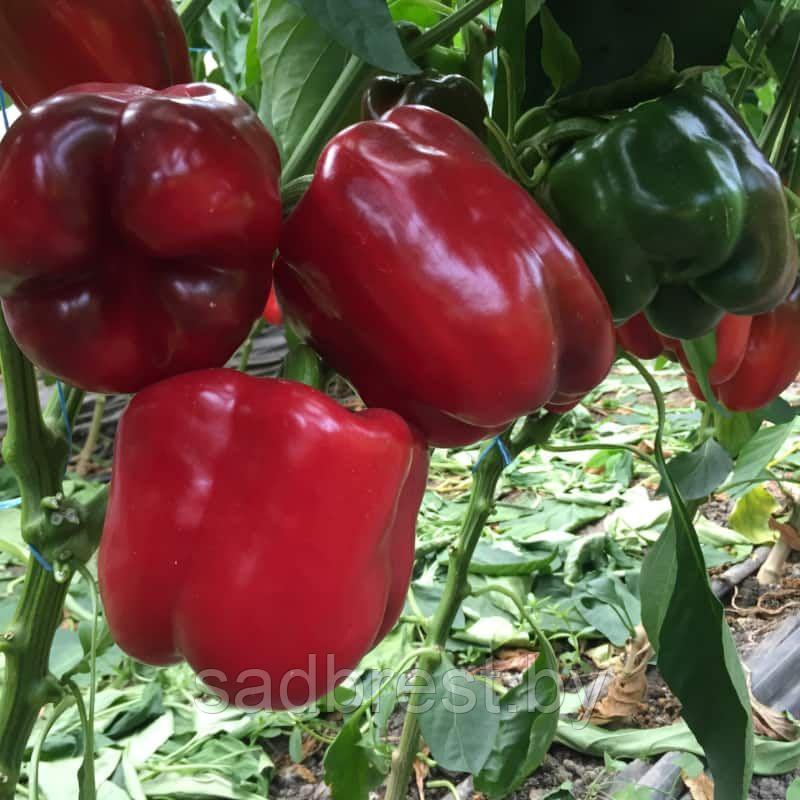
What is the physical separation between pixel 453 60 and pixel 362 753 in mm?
690

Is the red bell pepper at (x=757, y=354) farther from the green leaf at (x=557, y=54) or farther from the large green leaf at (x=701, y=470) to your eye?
the green leaf at (x=557, y=54)

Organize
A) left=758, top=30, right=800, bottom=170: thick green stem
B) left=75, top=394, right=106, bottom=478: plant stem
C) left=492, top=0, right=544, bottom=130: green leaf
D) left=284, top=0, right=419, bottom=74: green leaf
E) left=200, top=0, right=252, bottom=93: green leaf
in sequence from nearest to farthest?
left=284, top=0, right=419, bottom=74: green leaf → left=492, top=0, right=544, bottom=130: green leaf → left=758, top=30, right=800, bottom=170: thick green stem → left=200, top=0, right=252, bottom=93: green leaf → left=75, top=394, right=106, bottom=478: plant stem

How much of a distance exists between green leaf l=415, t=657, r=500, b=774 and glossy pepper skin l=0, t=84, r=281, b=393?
0.56m

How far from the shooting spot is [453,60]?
652mm

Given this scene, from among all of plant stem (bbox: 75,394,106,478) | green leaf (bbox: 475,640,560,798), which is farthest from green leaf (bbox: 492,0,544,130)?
plant stem (bbox: 75,394,106,478)

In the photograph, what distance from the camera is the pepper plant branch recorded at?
52 cm

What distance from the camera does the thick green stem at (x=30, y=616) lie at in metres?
0.50

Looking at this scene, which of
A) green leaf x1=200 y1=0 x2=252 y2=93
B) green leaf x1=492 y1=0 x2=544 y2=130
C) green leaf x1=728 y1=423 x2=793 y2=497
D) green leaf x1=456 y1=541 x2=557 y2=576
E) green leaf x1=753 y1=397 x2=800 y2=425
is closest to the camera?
green leaf x1=492 y1=0 x2=544 y2=130

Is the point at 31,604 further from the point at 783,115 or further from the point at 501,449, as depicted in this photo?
the point at 783,115

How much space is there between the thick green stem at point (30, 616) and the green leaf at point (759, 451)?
946mm

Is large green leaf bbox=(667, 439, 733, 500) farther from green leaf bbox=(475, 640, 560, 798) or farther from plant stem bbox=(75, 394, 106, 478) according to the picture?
plant stem bbox=(75, 394, 106, 478)

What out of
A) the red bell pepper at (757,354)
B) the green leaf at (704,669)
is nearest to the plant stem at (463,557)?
the red bell pepper at (757,354)

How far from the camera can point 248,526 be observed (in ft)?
1.36

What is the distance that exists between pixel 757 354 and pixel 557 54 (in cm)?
53
